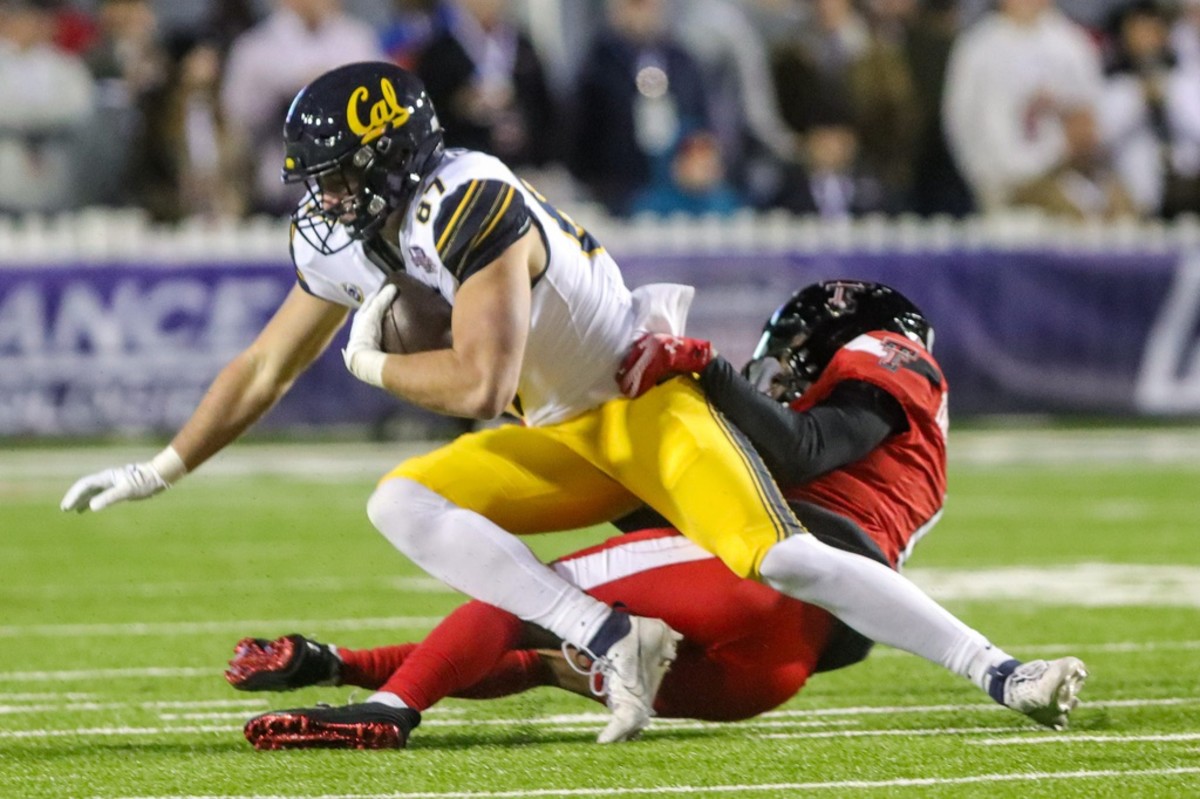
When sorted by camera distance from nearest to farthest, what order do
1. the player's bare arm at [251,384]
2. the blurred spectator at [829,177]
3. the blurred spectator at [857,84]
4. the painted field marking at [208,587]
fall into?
the player's bare arm at [251,384], the painted field marking at [208,587], the blurred spectator at [829,177], the blurred spectator at [857,84]

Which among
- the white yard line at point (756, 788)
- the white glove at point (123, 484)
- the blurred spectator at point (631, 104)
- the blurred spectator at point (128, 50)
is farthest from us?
the blurred spectator at point (128, 50)

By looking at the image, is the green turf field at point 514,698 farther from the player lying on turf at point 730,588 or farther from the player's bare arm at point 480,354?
the player's bare arm at point 480,354

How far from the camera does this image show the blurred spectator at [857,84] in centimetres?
1296

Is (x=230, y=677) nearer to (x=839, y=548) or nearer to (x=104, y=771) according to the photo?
(x=104, y=771)

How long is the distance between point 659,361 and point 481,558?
1.81ft

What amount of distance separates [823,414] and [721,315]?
724 cm

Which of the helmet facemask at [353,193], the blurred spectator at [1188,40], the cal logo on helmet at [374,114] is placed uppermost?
the blurred spectator at [1188,40]

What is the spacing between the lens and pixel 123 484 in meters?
4.91

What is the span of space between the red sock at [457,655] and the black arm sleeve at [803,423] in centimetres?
63

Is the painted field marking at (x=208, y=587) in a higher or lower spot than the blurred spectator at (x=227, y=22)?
lower

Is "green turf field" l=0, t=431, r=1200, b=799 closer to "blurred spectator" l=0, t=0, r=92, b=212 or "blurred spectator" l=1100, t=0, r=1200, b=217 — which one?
"blurred spectator" l=0, t=0, r=92, b=212

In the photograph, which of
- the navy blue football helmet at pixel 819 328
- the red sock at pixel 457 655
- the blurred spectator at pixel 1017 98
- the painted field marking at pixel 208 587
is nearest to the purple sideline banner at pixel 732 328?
the blurred spectator at pixel 1017 98

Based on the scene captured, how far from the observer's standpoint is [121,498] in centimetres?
488

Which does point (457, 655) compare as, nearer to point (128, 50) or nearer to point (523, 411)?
point (523, 411)
